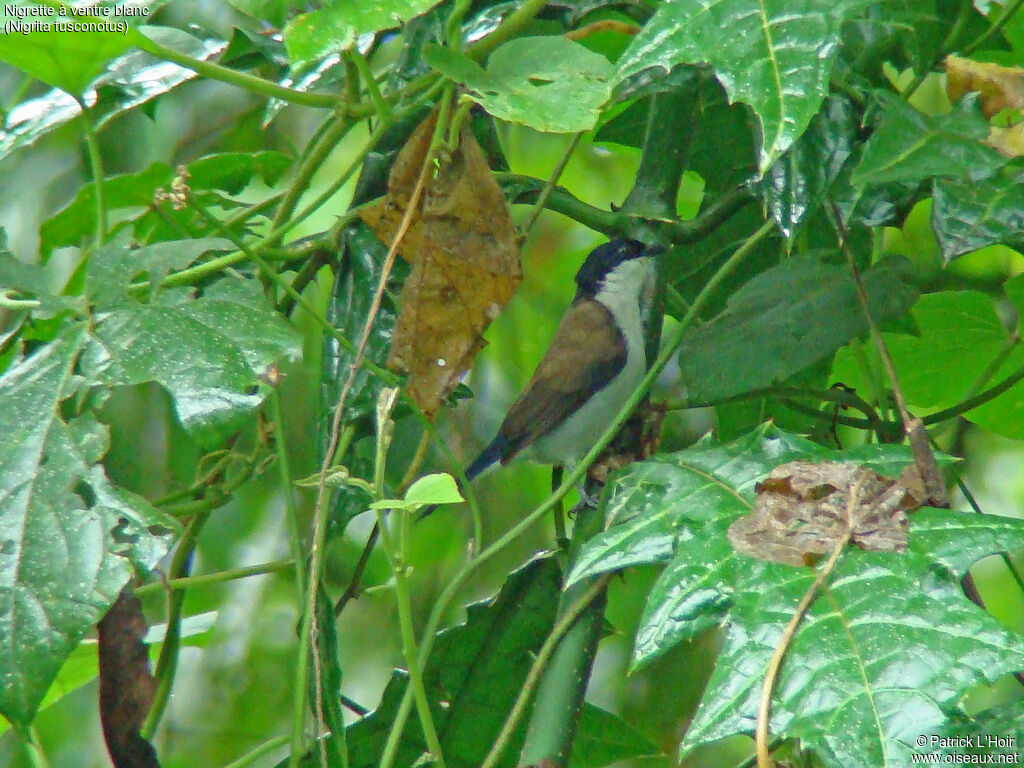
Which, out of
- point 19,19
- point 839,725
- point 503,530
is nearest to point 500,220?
point 19,19

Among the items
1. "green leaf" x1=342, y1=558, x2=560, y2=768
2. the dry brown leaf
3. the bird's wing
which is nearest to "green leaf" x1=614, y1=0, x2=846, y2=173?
the dry brown leaf

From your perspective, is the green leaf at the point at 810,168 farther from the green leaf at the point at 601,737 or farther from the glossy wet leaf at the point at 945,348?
the green leaf at the point at 601,737

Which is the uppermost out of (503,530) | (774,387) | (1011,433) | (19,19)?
(19,19)

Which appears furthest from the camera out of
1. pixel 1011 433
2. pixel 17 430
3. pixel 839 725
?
pixel 1011 433

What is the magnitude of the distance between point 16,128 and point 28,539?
955 mm

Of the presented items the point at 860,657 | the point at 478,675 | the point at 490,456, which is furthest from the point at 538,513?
the point at 490,456

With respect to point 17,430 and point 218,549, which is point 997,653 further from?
point 218,549

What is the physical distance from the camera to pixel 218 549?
289 cm

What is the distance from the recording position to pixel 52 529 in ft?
4.13

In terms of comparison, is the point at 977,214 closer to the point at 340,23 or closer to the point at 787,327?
the point at 787,327

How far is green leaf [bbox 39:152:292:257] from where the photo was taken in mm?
1979

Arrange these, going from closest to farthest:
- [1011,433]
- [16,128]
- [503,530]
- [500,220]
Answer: [500,220] < [16,128] < [1011,433] < [503,530]

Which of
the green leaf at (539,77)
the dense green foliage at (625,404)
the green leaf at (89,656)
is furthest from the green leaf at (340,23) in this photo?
the green leaf at (89,656)

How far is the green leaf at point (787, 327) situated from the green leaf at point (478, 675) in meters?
0.44
